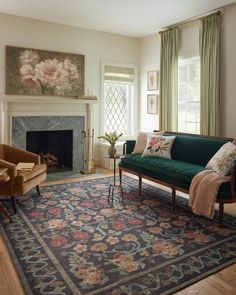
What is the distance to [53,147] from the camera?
5.68 metres

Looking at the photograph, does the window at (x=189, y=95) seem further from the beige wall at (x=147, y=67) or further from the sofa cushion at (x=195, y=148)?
the sofa cushion at (x=195, y=148)

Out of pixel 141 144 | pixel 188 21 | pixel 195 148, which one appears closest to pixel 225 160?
pixel 195 148

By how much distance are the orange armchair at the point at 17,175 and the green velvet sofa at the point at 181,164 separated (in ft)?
4.41

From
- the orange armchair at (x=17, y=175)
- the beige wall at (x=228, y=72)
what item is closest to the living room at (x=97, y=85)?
the beige wall at (x=228, y=72)

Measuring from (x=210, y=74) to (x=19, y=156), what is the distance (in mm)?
3202

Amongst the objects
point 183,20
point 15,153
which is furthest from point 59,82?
point 183,20

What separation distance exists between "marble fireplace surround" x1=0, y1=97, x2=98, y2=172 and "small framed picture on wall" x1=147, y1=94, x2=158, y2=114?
127cm

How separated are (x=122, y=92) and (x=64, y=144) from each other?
1764 millimetres

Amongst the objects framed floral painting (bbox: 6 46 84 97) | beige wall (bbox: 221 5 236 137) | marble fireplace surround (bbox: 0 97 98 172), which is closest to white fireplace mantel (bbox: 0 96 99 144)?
marble fireplace surround (bbox: 0 97 98 172)

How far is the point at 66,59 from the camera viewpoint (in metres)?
5.32

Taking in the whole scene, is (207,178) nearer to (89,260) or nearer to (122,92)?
(89,260)

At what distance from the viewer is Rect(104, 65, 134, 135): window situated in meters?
6.00

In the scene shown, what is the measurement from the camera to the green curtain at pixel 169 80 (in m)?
5.26

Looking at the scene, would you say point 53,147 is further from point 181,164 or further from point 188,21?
point 188,21
